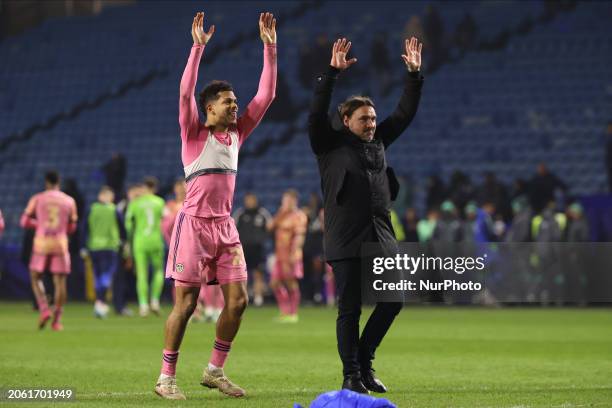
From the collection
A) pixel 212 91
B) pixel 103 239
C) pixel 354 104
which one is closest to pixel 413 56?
pixel 354 104

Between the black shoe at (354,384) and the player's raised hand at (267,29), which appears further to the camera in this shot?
the player's raised hand at (267,29)

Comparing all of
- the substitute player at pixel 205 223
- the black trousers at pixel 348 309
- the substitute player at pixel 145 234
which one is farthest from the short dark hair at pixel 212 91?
the substitute player at pixel 145 234

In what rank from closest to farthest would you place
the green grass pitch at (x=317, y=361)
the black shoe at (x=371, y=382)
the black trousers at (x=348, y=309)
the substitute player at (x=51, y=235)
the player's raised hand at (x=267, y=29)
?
the black trousers at (x=348, y=309), the green grass pitch at (x=317, y=361), the black shoe at (x=371, y=382), the player's raised hand at (x=267, y=29), the substitute player at (x=51, y=235)

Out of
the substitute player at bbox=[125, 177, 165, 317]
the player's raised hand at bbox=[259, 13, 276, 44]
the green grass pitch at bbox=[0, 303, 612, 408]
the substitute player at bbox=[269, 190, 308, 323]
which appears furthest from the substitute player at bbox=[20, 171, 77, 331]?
the player's raised hand at bbox=[259, 13, 276, 44]

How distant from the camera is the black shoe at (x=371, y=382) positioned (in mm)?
8383

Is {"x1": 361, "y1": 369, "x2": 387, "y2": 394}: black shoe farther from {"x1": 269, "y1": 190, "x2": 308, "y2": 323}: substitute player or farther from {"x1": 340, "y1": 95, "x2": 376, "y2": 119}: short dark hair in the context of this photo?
{"x1": 269, "y1": 190, "x2": 308, "y2": 323}: substitute player

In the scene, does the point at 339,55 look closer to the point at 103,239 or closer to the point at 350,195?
the point at 350,195

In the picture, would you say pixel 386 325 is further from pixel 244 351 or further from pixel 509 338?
pixel 509 338

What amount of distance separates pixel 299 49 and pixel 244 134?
25.9 metres

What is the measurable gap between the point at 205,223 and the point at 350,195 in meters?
0.99

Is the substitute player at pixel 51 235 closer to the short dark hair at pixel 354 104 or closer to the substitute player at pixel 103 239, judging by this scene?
the substitute player at pixel 103 239

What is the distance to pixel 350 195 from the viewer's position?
8.11m

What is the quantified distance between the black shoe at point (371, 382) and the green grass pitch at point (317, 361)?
0.14 meters

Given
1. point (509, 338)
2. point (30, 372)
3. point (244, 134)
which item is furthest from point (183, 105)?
point (509, 338)
